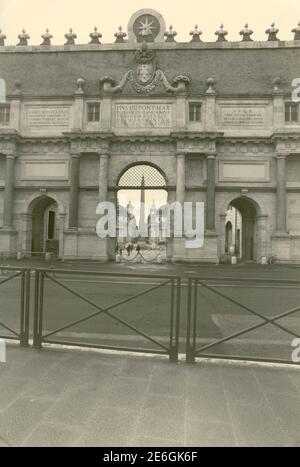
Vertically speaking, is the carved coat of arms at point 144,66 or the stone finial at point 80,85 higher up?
the carved coat of arms at point 144,66

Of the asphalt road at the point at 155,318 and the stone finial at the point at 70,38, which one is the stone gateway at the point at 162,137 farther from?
the asphalt road at the point at 155,318

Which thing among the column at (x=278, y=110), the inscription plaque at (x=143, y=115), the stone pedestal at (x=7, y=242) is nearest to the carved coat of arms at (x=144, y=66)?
the inscription plaque at (x=143, y=115)

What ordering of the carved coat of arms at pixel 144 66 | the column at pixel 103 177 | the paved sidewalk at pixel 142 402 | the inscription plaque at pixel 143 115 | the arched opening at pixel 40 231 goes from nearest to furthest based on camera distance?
the paved sidewalk at pixel 142 402 → the column at pixel 103 177 → the inscription plaque at pixel 143 115 → the carved coat of arms at pixel 144 66 → the arched opening at pixel 40 231

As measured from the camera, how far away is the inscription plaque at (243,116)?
66.0 ft

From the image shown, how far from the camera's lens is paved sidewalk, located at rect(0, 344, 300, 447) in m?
2.29

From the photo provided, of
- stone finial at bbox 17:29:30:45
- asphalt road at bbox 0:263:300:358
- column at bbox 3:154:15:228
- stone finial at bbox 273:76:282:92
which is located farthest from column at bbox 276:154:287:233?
stone finial at bbox 17:29:30:45

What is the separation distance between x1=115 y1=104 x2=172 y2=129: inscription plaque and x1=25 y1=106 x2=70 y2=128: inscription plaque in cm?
353

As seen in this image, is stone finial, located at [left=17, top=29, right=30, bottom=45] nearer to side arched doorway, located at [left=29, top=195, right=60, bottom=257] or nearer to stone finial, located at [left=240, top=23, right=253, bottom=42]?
side arched doorway, located at [left=29, top=195, right=60, bottom=257]

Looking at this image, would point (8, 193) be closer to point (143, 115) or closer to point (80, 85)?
point (80, 85)

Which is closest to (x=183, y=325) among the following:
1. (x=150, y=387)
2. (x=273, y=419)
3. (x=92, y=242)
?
(x=150, y=387)

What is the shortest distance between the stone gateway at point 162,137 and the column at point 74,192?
0.21 feet

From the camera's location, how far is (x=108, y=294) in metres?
8.53

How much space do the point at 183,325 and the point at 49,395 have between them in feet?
10.8
